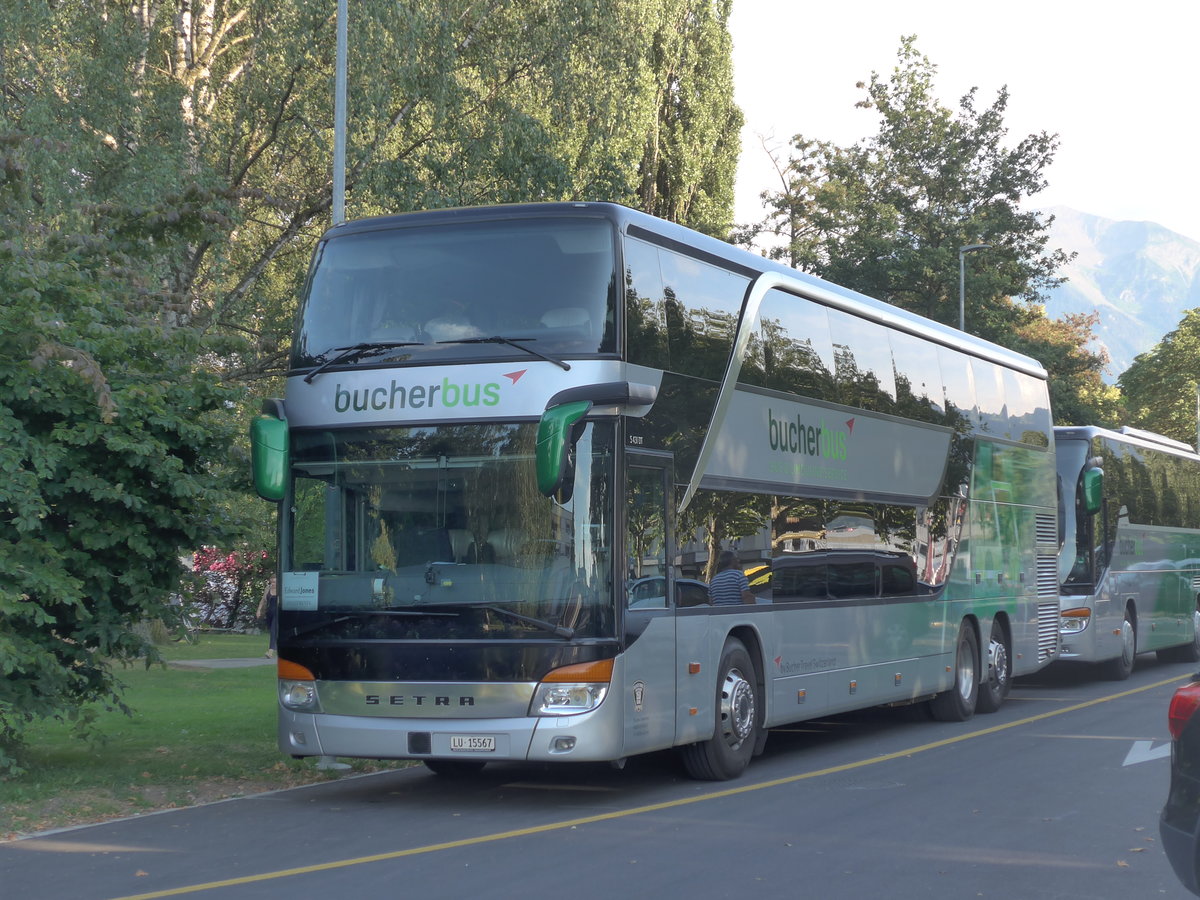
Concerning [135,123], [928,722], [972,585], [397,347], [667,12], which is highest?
[667,12]

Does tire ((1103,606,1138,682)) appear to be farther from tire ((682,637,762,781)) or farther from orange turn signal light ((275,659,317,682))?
orange turn signal light ((275,659,317,682))

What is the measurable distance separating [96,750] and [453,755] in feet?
15.1

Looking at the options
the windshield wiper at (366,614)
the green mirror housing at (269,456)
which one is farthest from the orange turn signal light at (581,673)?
the green mirror housing at (269,456)

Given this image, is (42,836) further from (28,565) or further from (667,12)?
(667,12)

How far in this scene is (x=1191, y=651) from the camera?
29.5m

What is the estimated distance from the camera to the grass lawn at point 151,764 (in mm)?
10875

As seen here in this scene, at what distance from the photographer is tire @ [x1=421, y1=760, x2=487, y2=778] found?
12.9 m

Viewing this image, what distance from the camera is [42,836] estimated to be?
9.91 m

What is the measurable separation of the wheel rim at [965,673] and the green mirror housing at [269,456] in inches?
378

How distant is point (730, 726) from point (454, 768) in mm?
2429

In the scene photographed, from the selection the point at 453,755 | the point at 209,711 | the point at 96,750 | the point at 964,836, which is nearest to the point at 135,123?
the point at 209,711

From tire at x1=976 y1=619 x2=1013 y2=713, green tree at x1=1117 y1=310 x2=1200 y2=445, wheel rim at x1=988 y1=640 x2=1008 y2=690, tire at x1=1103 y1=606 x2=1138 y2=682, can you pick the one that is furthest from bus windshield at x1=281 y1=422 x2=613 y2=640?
green tree at x1=1117 y1=310 x2=1200 y2=445

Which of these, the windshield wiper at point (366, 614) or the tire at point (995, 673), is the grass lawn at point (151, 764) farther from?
the tire at point (995, 673)

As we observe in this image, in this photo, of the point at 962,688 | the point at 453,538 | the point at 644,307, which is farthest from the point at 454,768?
the point at 962,688
